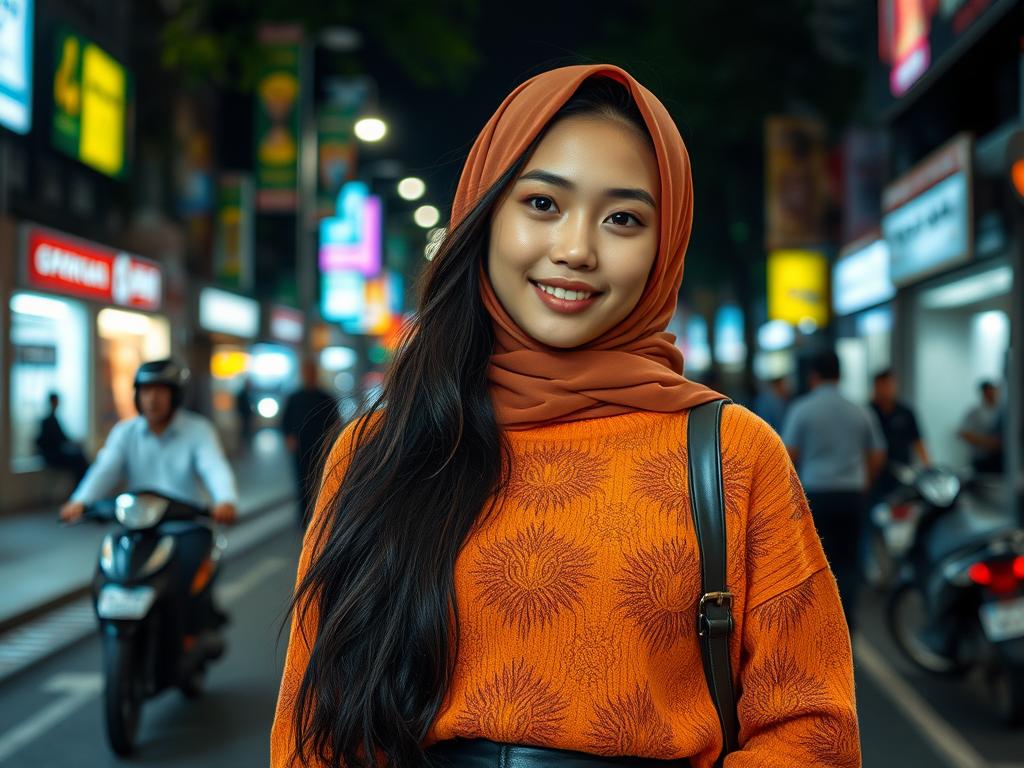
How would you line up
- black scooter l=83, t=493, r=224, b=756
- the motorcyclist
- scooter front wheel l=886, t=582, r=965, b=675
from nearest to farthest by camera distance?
black scooter l=83, t=493, r=224, b=756, the motorcyclist, scooter front wheel l=886, t=582, r=965, b=675

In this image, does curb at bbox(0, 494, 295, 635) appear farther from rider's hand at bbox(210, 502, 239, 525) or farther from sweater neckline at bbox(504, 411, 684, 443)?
sweater neckline at bbox(504, 411, 684, 443)

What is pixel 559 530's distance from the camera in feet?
5.75

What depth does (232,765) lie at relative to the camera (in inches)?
209

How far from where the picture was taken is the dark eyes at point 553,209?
1.81 m

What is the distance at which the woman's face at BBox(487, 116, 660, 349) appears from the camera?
5.88ft

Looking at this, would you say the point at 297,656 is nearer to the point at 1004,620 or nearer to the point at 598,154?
the point at 598,154

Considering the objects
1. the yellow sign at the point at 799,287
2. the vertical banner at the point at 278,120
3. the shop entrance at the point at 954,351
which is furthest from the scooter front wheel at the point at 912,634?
the yellow sign at the point at 799,287

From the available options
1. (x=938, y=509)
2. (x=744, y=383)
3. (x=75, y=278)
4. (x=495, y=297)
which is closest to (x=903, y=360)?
(x=938, y=509)

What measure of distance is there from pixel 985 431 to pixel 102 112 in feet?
45.4

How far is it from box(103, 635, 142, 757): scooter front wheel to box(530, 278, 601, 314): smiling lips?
427cm

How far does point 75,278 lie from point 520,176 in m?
17.3

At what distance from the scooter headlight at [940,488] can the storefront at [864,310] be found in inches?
302

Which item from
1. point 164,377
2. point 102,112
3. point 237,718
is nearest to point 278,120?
point 102,112

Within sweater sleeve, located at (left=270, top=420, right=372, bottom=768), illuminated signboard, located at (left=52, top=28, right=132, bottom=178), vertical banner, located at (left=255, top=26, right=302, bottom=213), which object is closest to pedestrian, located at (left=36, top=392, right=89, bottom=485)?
illuminated signboard, located at (left=52, top=28, right=132, bottom=178)
